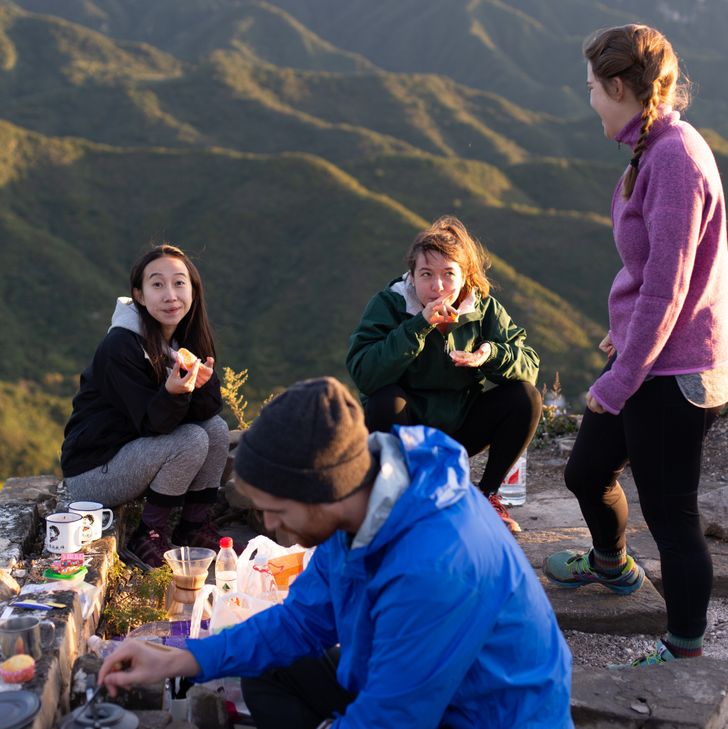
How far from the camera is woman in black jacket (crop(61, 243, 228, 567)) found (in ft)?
11.7

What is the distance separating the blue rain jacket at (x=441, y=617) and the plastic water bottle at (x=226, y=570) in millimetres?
1198

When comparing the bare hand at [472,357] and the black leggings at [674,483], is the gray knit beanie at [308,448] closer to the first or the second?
the black leggings at [674,483]

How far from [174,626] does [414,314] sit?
4.78 ft

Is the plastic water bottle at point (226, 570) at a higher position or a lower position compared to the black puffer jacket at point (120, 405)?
lower

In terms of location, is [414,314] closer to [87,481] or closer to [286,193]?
[87,481]

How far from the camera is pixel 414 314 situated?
3701 millimetres

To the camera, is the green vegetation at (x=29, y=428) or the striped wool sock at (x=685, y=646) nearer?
the striped wool sock at (x=685, y=646)

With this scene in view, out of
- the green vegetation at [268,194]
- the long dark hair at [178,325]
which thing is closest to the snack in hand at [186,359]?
the long dark hair at [178,325]

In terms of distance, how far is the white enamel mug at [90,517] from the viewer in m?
3.35

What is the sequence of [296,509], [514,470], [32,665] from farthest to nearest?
[514,470], [32,665], [296,509]

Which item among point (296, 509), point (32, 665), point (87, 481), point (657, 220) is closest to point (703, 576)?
point (657, 220)

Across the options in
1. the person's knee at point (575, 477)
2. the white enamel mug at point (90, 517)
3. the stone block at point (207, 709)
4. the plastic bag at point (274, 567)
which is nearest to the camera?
the stone block at point (207, 709)

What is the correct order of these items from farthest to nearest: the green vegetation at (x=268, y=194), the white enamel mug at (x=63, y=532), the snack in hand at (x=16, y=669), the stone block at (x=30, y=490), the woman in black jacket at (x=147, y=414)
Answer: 1. the green vegetation at (x=268, y=194)
2. the stone block at (x=30, y=490)
3. the woman in black jacket at (x=147, y=414)
4. the white enamel mug at (x=63, y=532)
5. the snack in hand at (x=16, y=669)

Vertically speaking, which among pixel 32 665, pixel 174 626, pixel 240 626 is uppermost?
pixel 240 626
